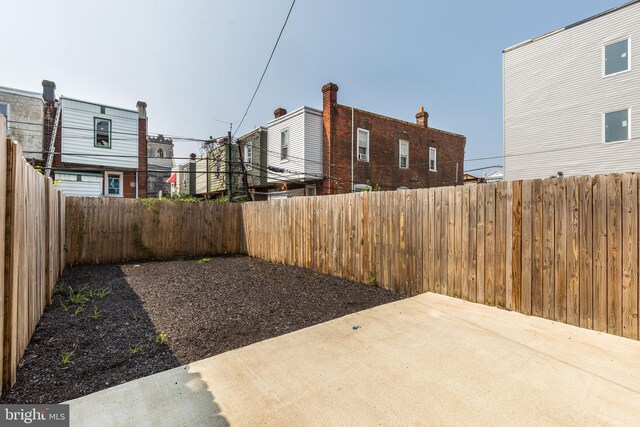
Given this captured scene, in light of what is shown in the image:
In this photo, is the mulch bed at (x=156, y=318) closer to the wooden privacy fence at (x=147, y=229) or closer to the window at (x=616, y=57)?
the wooden privacy fence at (x=147, y=229)

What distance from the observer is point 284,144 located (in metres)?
16.1

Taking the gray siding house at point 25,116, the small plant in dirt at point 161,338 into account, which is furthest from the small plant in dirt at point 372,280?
the gray siding house at point 25,116

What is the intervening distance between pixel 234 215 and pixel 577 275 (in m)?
9.82

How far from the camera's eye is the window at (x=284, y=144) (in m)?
15.9

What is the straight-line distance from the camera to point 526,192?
400cm

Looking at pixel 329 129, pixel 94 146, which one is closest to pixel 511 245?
pixel 329 129

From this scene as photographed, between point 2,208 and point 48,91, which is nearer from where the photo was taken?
point 2,208

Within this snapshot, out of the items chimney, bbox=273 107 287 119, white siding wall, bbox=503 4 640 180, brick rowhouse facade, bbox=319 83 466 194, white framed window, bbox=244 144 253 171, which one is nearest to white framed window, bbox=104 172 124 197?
white framed window, bbox=244 144 253 171

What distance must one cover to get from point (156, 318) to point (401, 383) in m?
3.45

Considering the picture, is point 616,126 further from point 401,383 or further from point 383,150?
point 401,383

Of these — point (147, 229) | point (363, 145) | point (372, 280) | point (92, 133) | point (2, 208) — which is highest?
point (92, 133)

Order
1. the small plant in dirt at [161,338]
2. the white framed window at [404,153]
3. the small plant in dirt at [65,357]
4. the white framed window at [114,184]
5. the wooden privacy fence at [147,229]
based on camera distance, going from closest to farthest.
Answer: the small plant in dirt at [65,357] < the small plant in dirt at [161,338] < the wooden privacy fence at [147,229] < the white framed window at [114,184] < the white framed window at [404,153]

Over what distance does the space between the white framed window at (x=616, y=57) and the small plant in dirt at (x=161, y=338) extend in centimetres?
1670

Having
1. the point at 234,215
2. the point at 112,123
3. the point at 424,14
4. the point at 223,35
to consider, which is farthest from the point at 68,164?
the point at 424,14
